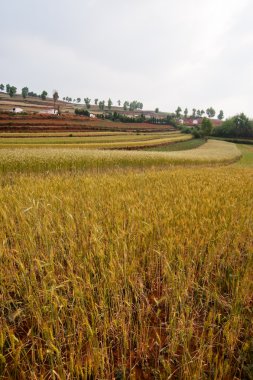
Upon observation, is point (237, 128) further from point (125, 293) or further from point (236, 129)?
point (125, 293)

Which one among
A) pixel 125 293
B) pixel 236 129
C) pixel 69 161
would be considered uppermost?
pixel 236 129

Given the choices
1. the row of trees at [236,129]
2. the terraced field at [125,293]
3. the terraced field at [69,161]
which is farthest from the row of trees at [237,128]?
the terraced field at [125,293]

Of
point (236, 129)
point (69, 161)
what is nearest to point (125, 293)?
point (69, 161)

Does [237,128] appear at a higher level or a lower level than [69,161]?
higher

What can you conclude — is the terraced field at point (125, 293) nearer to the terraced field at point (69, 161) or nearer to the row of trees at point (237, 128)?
the terraced field at point (69, 161)

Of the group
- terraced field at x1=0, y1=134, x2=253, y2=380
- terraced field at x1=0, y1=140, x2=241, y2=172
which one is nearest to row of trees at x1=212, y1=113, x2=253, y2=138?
terraced field at x1=0, y1=140, x2=241, y2=172

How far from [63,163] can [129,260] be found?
43.7 ft

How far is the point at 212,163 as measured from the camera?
2634 centimetres

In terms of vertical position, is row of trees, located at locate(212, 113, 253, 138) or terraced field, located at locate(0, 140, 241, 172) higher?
row of trees, located at locate(212, 113, 253, 138)

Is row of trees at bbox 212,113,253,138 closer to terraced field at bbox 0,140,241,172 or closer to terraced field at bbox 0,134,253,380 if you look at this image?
terraced field at bbox 0,140,241,172

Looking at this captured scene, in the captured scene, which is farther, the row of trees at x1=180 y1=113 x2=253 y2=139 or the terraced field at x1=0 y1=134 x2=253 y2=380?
the row of trees at x1=180 y1=113 x2=253 y2=139

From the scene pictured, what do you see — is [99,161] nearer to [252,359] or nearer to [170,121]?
[252,359]

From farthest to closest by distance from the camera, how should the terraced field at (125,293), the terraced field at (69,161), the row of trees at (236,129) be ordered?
the row of trees at (236,129) → the terraced field at (69,161) → the terraced field at (125,293)

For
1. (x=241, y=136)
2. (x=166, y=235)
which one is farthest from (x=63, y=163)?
(x=241, y=136)
